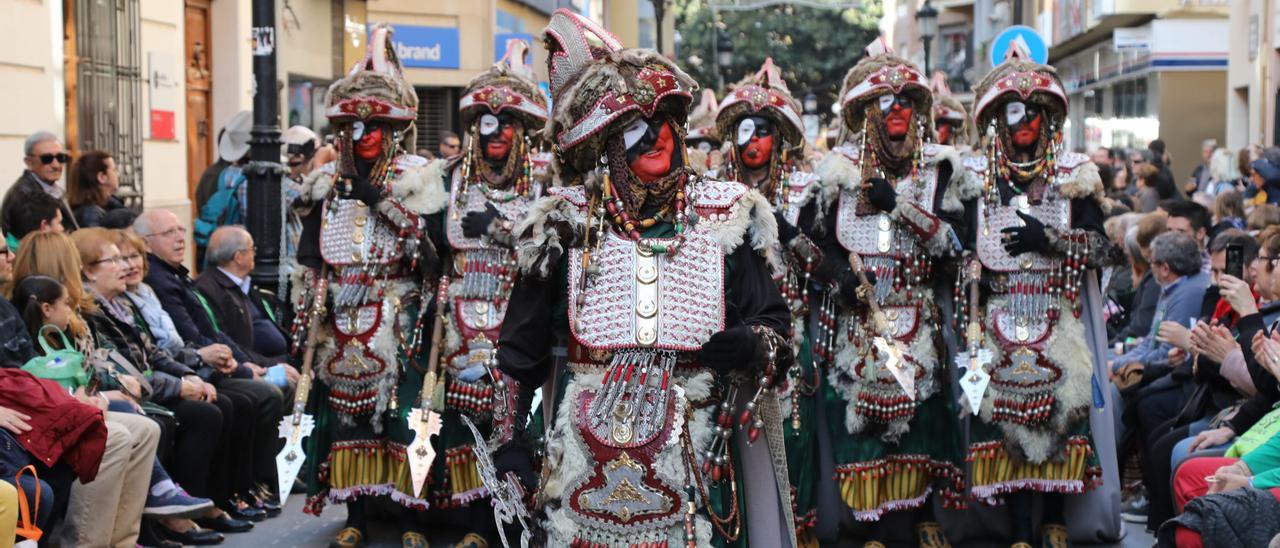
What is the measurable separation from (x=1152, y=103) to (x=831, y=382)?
28.2m

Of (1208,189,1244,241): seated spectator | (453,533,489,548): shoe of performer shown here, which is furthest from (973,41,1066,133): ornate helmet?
(1208,189,1244,241): seated spectator

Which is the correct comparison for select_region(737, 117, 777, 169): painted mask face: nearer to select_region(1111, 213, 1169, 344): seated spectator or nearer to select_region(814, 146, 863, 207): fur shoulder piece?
select_region(814, 146, 863, 207): fur shoulder piece

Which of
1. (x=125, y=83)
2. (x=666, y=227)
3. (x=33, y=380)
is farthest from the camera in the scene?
(x=125, y=83)

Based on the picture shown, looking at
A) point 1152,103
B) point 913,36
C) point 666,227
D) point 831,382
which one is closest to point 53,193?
point 831,382

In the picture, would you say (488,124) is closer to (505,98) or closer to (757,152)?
(505,98)

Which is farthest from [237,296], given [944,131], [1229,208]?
[1229,208]

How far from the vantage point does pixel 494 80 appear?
852 cm

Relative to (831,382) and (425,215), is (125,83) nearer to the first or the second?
(425,215)

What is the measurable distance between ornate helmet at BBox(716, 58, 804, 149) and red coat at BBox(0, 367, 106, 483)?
318 centimetres

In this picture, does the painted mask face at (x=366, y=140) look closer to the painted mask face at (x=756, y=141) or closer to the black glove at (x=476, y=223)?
the black glove at (x=476, y=223)

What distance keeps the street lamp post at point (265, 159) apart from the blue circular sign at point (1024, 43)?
4576 millimetres

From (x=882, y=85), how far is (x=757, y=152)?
2.11 feet

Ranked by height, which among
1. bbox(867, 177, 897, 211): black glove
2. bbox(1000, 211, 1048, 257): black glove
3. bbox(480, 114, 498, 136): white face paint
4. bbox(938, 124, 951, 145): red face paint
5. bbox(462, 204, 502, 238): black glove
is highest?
bbox(938, 124, 951, 145): red face paint

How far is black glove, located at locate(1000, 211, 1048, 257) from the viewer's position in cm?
789
